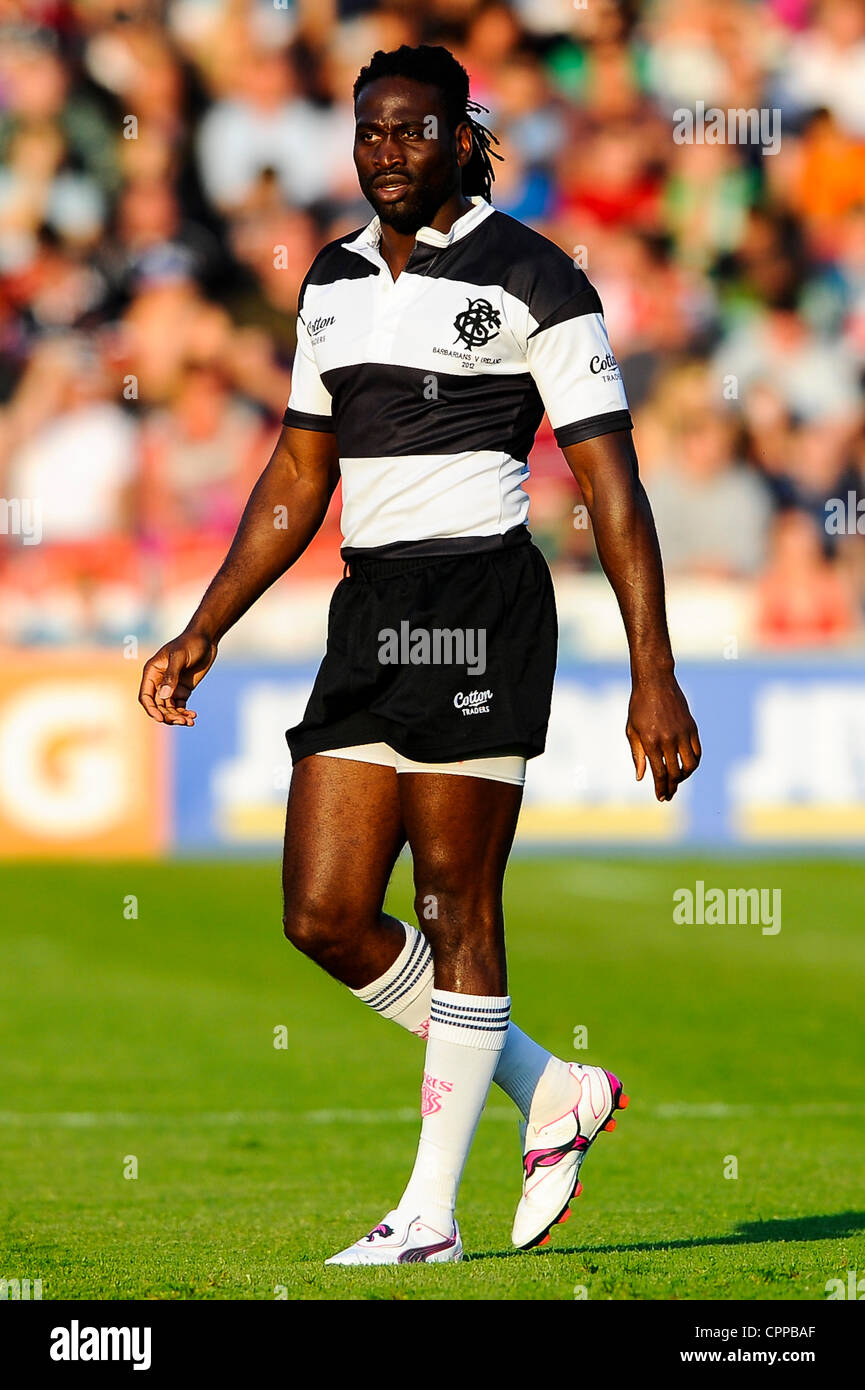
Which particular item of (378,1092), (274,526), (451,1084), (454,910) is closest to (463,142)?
(274,526)

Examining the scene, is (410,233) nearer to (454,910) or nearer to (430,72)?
(430,72)

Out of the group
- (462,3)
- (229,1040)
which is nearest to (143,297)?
(462,3)

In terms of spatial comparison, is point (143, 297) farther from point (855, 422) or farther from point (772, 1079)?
point (772, 1079)

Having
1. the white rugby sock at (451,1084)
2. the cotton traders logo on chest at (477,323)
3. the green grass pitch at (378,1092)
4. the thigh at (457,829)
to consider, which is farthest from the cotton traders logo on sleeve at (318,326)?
the green grass pitch at (378,1092)

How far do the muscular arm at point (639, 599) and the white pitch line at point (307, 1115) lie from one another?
291cm

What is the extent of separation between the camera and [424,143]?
14.3 feet

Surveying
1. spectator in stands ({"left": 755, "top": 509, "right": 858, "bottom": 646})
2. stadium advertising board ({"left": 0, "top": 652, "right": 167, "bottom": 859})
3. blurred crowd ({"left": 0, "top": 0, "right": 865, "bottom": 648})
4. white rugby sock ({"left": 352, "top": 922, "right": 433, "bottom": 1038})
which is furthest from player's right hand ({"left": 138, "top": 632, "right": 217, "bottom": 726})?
spectator in stands ({"left": 755, "top": 509, "right": 858, "bottom": 646})

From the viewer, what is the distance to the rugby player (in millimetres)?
4289

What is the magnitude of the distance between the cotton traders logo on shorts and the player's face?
38.4 inches

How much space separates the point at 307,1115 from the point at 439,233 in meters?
3.41

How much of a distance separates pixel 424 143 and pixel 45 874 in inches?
331

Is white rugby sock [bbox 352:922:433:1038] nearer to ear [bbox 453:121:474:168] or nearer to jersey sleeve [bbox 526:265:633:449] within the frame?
jersey sleeve [bbox 526:265:633:449]

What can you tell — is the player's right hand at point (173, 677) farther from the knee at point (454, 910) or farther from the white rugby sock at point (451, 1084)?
the white rugby sock at point (451, 1084)

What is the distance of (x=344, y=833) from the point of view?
4.44 m
